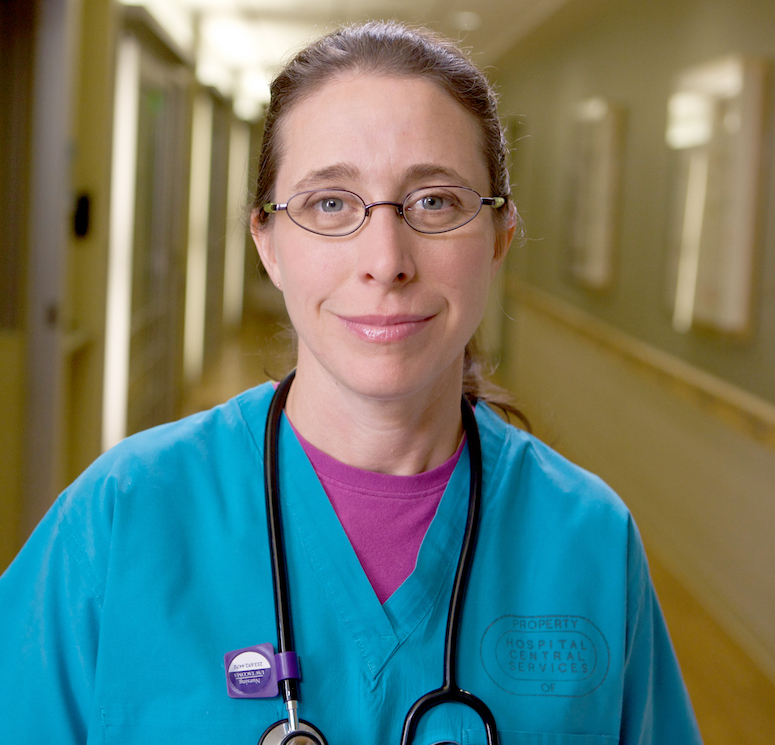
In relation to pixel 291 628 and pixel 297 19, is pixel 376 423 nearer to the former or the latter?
pixel 291 628

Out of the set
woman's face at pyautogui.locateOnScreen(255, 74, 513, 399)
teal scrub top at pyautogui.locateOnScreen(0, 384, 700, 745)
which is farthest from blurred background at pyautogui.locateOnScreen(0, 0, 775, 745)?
teal scrub top at pyautogui.locateOnScreen(0, 384, 700, 745)

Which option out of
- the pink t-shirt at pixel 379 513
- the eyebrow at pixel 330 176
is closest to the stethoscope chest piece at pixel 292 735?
the pink t-shirt at pixel 379 513

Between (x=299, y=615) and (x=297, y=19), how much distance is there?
631 cm

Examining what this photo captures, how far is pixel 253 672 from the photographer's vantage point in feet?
2.80

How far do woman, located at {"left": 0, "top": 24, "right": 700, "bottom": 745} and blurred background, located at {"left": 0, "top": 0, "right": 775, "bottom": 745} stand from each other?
22cm

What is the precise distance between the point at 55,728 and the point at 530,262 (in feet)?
21.7

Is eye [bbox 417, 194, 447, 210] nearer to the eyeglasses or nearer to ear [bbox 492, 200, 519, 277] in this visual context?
the eyeglasses

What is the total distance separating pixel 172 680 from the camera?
2.85ft

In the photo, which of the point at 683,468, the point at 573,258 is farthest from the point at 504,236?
the point at 573,258

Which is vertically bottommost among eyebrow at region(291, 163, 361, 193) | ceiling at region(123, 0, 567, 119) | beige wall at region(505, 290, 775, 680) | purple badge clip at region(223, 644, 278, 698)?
beige wall at region(505, 290, 775, 680)

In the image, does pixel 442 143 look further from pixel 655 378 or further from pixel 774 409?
pixel 655 378

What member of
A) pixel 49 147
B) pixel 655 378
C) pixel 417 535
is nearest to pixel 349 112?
pixel 417 535

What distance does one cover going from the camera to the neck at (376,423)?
0.98 meters

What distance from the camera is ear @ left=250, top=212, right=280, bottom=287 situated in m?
1.07
